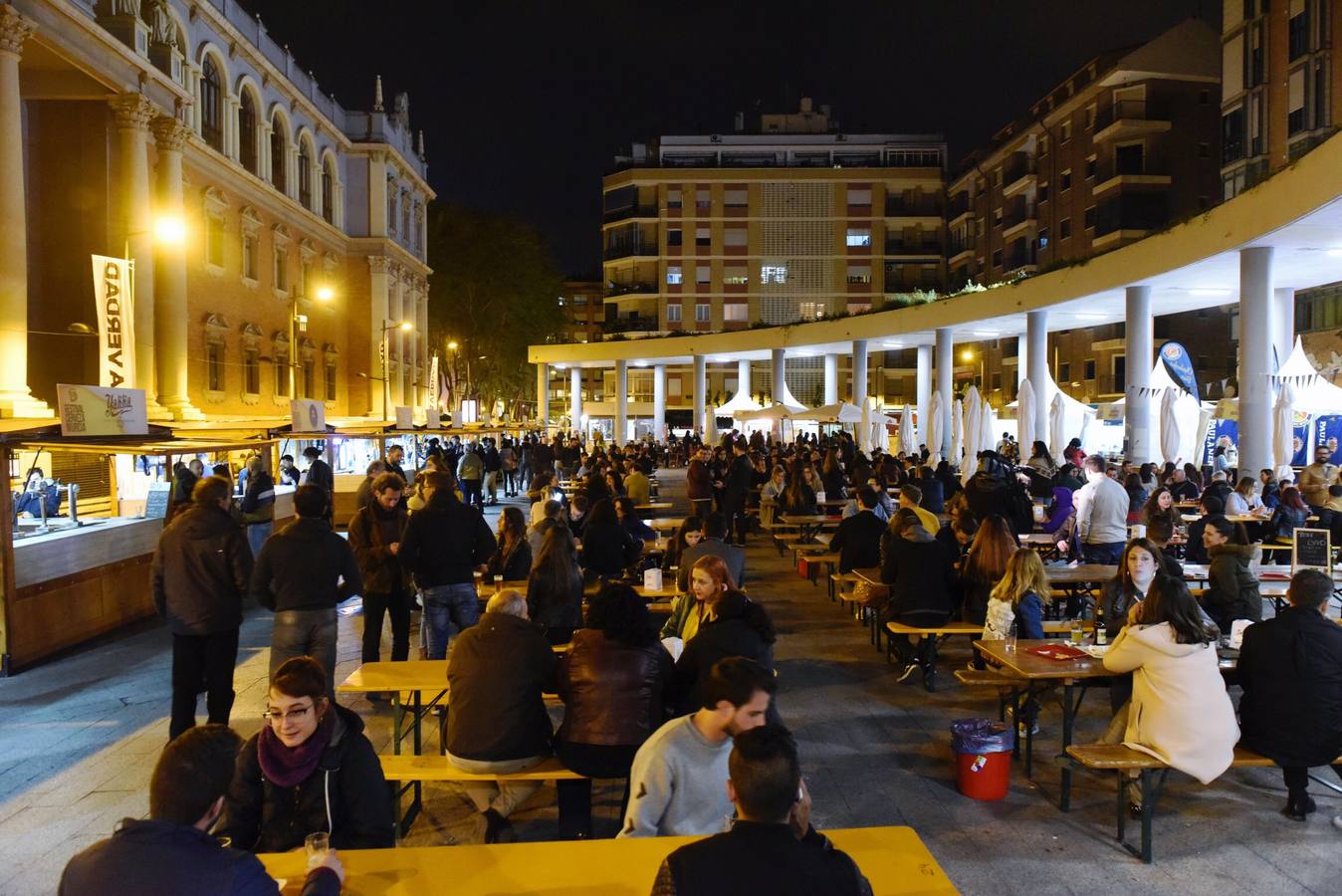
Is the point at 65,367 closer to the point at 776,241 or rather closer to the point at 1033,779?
the point at 1033,779

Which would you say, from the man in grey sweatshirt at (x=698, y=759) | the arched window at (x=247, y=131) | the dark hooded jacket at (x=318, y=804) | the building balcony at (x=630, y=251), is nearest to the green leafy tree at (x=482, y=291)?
the building balcony at (x=630, y=251)

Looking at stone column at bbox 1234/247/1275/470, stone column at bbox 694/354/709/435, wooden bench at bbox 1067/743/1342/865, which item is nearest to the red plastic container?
wooden bench at bbox 1067/743/1342/865

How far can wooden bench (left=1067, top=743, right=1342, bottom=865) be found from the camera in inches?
181

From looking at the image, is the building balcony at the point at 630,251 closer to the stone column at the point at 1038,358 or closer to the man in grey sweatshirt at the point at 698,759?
the stone column at the point at 1038,358

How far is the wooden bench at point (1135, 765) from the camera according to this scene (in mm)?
4594

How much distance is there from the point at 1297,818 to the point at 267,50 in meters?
35.6

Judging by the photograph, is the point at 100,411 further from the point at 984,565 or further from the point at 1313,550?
the point at 1313,550

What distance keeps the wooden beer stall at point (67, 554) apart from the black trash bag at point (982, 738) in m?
6.45

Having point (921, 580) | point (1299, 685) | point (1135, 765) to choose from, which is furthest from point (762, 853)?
point (921, 580)

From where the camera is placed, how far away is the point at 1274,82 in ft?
100

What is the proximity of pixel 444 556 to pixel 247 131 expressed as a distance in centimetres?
2856

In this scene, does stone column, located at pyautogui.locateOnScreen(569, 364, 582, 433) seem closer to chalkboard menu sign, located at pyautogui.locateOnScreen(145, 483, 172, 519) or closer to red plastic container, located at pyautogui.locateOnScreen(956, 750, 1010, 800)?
chalkboard menu sign, located at pyautogui.locateOnScreen(145, 483, 172, 519)

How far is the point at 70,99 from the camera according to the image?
20703mm

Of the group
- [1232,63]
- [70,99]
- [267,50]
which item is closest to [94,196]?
[70,99]
